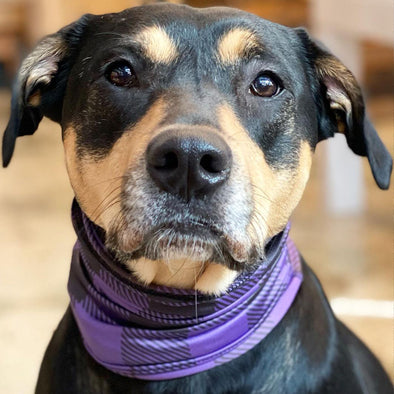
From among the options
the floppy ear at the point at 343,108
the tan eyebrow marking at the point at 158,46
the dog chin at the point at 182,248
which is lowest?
the dog chin at the point at 182,248

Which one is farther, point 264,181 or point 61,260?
point 61,260

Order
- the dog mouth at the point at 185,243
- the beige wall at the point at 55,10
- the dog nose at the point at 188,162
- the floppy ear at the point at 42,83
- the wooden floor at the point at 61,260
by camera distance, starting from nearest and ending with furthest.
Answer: the dog nose at the point at 188,162, the dog mouth at the point at 185,243, the floppy ear at the point at 42,83, the wooden floor at the point at 61,260, the beige wall at the point at 55,10

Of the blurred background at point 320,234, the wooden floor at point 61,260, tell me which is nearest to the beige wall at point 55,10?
the blurred background at point 320,234

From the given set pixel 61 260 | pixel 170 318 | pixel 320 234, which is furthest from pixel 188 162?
pixel 320 234

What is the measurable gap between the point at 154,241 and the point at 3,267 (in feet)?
7.43

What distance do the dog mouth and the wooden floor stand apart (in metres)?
1.39

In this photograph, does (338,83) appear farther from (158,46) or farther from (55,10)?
(55,10)

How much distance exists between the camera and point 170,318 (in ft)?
5.71

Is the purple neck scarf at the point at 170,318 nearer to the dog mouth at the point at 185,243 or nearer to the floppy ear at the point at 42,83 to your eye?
the dog mouth at the point at 185,243

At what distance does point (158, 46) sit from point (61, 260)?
214 cm

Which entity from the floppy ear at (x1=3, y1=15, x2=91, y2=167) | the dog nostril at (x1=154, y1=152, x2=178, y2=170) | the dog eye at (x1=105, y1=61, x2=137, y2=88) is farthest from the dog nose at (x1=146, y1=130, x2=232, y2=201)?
the floppy ear at (x1=3, y1=15, x2=91, y2=167)

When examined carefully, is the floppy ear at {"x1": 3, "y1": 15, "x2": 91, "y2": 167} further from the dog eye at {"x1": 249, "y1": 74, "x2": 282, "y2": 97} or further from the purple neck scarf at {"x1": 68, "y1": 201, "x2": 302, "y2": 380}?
the dog eye at {"x1": 249, "y1": 74, "x2": 282, "y2": 97}

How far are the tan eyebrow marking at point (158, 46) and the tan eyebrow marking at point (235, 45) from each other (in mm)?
118

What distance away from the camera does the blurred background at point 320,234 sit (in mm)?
2959
